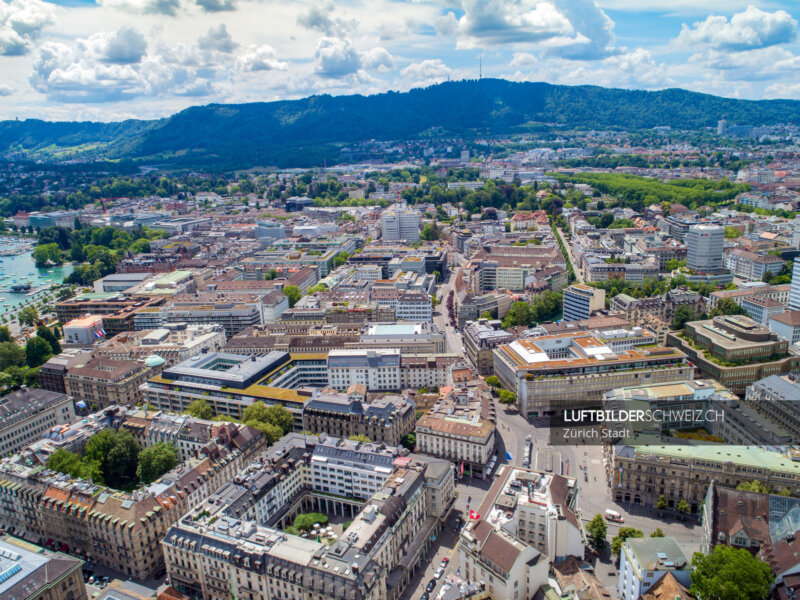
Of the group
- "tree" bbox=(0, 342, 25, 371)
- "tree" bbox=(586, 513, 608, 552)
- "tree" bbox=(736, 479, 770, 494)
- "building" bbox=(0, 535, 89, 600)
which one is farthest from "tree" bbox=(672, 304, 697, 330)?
"tree" bbox=(0, 342, 25, 371)

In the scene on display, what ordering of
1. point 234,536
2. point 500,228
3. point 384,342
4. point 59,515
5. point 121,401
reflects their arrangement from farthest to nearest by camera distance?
point 500,228 → point 384,342 → point 121,401 → point 59,515 → point 234,536

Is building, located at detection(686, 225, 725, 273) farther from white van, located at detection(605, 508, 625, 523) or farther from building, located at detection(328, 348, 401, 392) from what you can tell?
white van, located at detection(605, 508, 625, 523)

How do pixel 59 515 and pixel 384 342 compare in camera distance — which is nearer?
pixel 59 515

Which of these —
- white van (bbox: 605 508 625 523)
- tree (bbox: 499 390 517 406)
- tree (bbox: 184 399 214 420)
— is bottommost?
white van (bbox: 605 508 625 523)

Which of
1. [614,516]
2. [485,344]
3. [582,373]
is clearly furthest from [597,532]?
[485,344]

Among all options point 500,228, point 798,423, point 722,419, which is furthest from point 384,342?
point 500,228

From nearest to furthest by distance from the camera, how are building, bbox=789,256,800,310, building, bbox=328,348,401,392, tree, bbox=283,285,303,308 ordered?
building, bbox=328,348,401,392
building, bbox=789,256,800,310
tree, bbox=283,285,303,308

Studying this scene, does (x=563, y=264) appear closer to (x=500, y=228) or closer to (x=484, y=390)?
(x=500, y=228)
